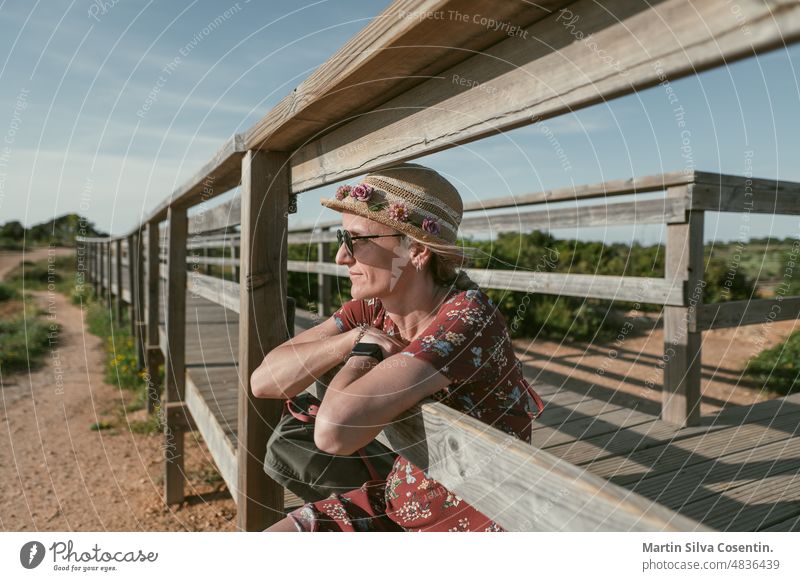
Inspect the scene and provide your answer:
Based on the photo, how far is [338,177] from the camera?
5.75 feet

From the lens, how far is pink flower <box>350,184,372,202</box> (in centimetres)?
166

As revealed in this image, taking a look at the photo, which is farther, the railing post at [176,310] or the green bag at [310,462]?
the railing post at [176,310]

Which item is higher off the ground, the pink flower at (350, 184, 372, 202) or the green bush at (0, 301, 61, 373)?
the pink flower at (350, 184, 372, 202)

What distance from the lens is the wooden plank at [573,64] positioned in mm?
642

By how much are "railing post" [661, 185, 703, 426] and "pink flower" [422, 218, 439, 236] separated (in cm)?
169

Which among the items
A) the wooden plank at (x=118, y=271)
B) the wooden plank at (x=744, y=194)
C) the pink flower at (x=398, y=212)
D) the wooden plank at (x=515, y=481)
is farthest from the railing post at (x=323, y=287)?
the wooden plank at (x=515, y=481)

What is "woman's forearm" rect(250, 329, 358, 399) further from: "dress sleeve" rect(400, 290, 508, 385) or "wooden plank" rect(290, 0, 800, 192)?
"wooden plank" rect(290, 0, 800, 192)

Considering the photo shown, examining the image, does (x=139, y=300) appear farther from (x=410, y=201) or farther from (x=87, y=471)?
(x=410, y=201)

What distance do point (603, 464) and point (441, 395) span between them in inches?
49.9

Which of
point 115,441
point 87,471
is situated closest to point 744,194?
point 87,471

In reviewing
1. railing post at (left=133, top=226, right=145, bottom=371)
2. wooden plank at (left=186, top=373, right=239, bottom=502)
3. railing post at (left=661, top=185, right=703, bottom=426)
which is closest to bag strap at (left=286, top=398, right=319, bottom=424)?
wooden plank at (left=186, top=373, right=239, bottom=502)

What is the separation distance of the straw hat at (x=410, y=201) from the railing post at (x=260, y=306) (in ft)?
1.86

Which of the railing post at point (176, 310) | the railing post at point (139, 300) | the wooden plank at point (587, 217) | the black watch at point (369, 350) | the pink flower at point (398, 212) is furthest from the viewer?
the railing post at point (139, 300)

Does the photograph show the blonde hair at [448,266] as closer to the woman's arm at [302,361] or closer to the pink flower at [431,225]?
the pink flower at [431,225]
